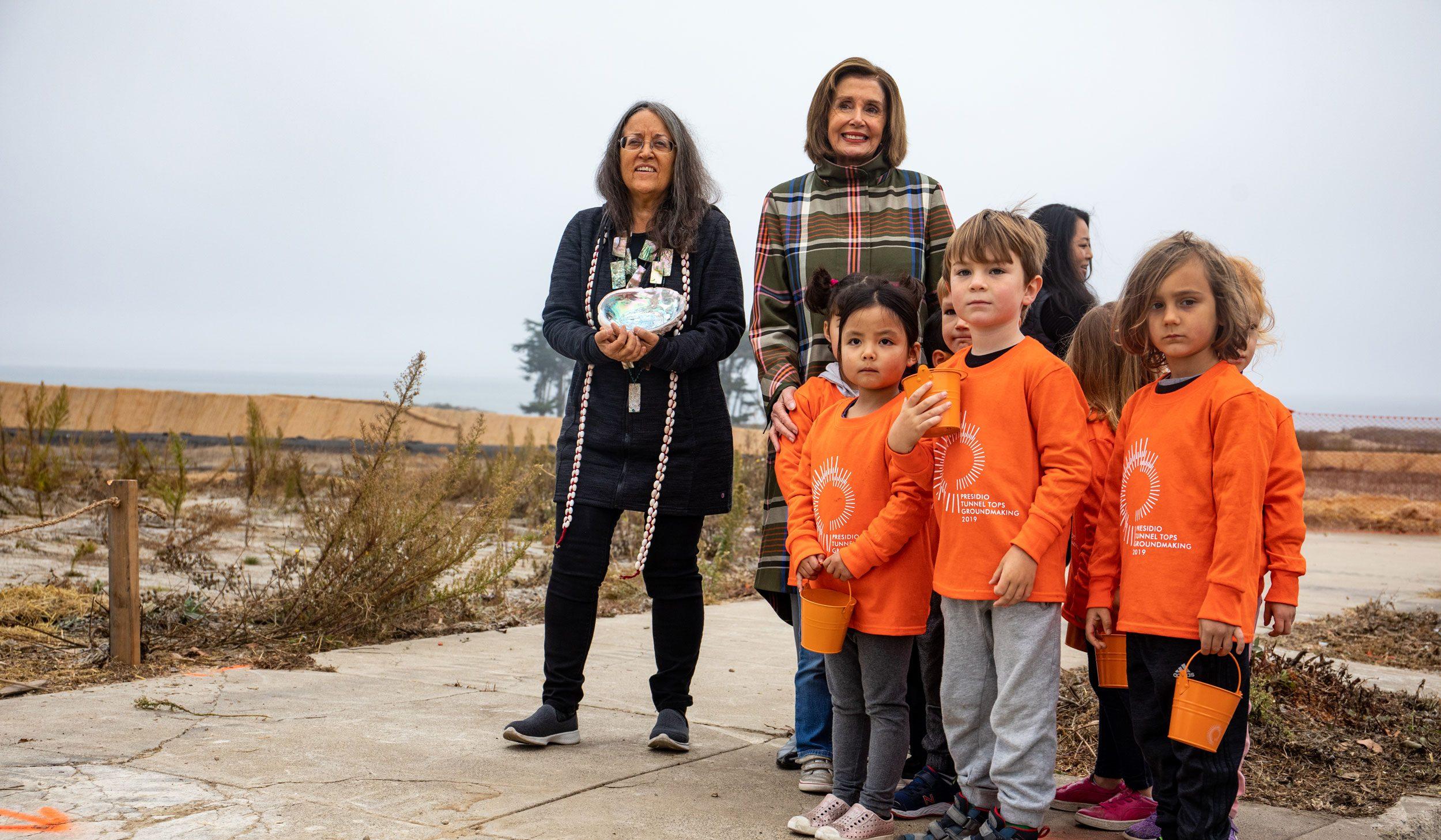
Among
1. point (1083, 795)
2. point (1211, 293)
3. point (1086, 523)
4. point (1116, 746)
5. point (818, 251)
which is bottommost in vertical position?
point (1083, 795)

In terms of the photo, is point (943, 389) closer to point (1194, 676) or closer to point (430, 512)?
point (1194, 676)

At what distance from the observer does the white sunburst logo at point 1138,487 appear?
2596 mm

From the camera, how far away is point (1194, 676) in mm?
2498

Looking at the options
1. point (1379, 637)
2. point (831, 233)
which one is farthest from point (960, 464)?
point (1379, 637)

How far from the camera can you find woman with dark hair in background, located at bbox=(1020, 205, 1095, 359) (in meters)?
3.59

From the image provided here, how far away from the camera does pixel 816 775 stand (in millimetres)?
3215

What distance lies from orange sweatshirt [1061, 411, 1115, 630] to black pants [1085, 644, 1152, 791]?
0.11 meters

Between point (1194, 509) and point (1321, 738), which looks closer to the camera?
point (1194, 509)

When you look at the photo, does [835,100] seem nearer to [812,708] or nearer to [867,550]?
[867,550]

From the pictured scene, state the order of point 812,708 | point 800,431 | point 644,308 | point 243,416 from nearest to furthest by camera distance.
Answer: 1. point 800,431
2. point 812,708
3. point 644,308
4. point 243,416

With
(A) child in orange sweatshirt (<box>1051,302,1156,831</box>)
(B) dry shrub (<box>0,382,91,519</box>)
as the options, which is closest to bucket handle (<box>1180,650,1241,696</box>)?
(A) child in orange sweatshirt (<box>1051,302,1156,831</box>)

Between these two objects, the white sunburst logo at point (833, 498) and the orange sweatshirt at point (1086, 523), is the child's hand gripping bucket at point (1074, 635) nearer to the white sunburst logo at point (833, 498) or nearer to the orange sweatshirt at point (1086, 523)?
the orange sweatshirt at point (1086, 523)

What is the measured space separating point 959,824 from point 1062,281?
1870mm

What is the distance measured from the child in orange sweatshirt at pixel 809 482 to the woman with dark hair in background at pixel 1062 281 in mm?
714
